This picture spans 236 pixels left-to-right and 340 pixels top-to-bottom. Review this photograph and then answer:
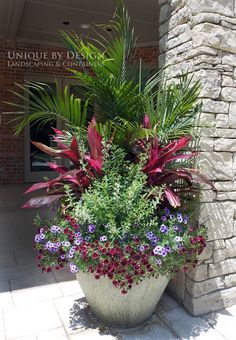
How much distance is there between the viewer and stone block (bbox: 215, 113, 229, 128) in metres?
2.21

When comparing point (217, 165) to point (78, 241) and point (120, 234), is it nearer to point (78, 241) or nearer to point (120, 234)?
point (120, 234)

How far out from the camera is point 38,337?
201cm

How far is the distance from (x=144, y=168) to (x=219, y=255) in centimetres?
85

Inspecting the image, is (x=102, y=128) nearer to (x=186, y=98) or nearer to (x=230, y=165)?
(x=186, y=98)

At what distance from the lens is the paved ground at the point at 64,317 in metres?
2.04

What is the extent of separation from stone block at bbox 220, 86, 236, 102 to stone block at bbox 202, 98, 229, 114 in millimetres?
37

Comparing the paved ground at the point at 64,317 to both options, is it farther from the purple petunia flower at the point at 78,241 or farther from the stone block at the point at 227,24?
the stone block at the point at 227,24

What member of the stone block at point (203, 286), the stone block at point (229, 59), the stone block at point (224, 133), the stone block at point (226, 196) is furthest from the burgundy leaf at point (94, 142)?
the stone block at point (203, 286)

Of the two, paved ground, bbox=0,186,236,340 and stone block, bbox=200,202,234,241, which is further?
stone block, bbox=200,202,234,241

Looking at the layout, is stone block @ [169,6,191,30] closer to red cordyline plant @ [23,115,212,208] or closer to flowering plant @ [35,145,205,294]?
red cordyline plant @ [23,115,212,208]

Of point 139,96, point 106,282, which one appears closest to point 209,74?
point 139,96

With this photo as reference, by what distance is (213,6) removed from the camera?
212 cm

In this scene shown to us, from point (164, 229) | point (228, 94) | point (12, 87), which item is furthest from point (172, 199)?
point (12, 87)

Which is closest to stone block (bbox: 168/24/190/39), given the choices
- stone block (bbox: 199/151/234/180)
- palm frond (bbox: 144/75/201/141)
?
palm frond (bbox: 144/75/201/141)
